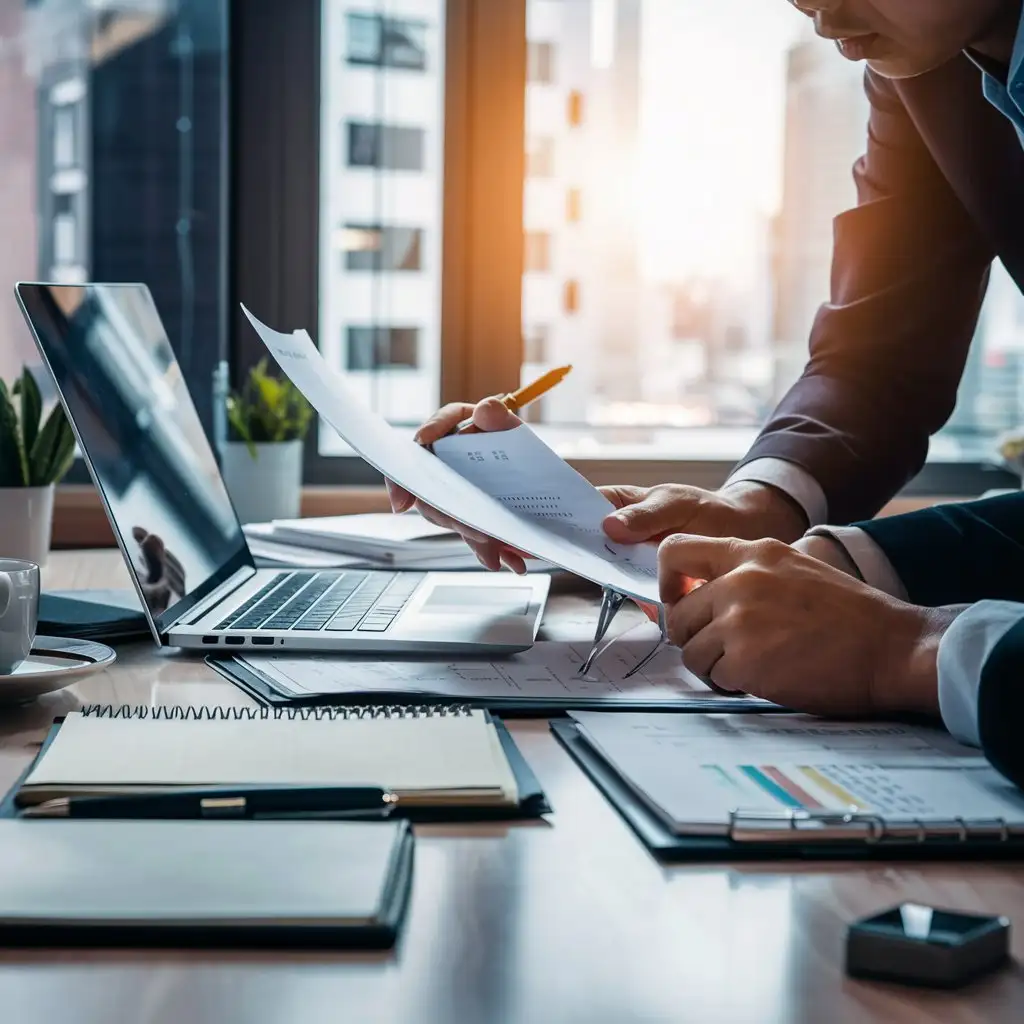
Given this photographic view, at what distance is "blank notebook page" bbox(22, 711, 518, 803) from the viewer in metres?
0.68

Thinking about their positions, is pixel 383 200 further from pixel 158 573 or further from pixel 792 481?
pixel 158 573

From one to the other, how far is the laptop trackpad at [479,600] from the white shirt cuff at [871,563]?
0.28 meters

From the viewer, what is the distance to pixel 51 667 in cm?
93

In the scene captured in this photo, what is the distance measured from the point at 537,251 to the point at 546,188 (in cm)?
11

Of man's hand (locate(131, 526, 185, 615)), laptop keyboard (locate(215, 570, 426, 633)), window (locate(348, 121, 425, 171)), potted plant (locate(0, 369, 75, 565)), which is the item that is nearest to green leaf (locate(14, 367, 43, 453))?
potted plant (locate(0, 369, 75, 565))

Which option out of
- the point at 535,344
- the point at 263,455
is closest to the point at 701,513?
the point at 263,455

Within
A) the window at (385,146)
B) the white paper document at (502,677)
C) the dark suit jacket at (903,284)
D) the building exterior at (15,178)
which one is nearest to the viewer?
the white paper document at (502,677)

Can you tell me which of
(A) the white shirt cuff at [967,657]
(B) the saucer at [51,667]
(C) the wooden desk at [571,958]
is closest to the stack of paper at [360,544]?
(B) the saucer at [51,667]

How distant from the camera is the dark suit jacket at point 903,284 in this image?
144 centimetres

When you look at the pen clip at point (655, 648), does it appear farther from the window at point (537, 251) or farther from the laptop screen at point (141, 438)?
the window at point (537, 251)

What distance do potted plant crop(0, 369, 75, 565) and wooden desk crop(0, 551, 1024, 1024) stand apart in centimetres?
96

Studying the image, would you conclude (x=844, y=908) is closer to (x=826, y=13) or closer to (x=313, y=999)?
(x=313, y=999)

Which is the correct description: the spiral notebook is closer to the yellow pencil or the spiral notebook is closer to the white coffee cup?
the white coffee cup

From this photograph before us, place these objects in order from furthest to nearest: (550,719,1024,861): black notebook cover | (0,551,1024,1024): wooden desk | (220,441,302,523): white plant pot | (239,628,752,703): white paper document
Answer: (220,441,302,523): white plant pot → (239,628,752,703): white paper document → (550,719,1024,861): black notebook cover → (0,551,1024,1024): wooden desk
